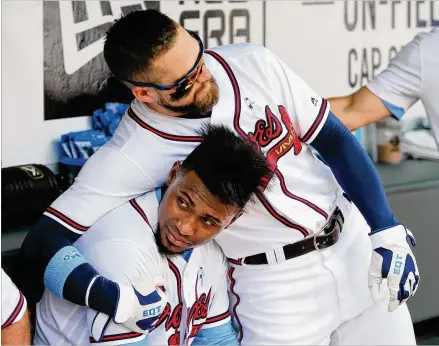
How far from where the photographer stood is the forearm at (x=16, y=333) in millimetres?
1891

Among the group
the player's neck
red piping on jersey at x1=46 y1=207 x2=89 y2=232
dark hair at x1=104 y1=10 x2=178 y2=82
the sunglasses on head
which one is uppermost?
dark hair at x1=104 y1=10 x2=178 y2=82

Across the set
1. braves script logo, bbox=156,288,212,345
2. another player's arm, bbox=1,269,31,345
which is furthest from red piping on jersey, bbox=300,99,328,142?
another player's arm, bbox=1,269,31,345

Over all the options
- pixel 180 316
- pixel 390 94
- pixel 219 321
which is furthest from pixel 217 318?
pixel 390 94

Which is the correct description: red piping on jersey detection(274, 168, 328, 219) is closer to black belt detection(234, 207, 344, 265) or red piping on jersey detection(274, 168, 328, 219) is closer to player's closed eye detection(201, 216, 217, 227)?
black belt detection(234, 207, 344, 265)

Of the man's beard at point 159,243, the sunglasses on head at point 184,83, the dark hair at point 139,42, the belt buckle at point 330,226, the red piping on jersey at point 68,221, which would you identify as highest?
the dark hair at point 139,42

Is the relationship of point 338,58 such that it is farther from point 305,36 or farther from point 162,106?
point 162,106

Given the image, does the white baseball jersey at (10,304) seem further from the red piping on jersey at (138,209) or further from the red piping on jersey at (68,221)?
the red piping on jersey at (138,209)

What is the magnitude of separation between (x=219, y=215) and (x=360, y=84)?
222 cm

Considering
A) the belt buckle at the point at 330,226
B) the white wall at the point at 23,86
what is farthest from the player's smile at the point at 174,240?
the white wall at the point at 23,86

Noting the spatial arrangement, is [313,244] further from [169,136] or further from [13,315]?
[13,315]

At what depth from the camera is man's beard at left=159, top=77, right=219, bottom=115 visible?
2.07 m

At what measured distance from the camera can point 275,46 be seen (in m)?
3.76

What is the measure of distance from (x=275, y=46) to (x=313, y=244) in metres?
1.61

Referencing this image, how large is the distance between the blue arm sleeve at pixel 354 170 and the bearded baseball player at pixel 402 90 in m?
0.44
